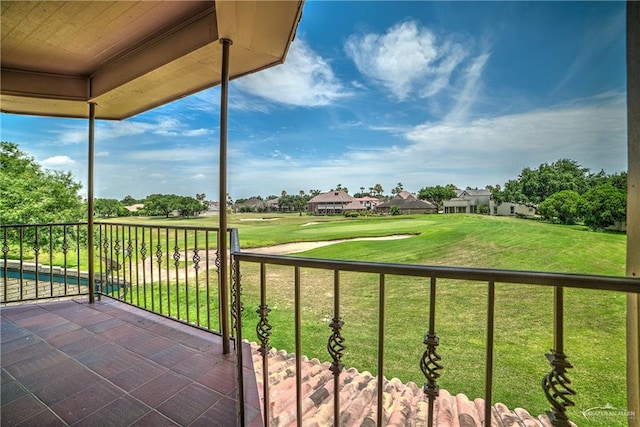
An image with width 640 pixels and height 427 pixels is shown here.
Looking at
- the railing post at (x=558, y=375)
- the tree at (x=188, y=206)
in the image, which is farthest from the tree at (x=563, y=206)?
the tree at (x=188, y=206)

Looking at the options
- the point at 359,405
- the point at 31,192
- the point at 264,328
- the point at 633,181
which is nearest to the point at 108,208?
the point at 264,328

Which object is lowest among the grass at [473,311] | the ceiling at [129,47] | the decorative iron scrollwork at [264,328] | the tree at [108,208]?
the grass at [473,311]

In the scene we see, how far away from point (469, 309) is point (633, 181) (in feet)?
26.6

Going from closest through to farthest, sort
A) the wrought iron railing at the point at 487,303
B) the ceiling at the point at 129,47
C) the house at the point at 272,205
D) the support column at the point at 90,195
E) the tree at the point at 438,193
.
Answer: the wrought iron railing at the point at 487,303
the ceiling at the point at 129,47
the support column at the point at 90,195
the house at the point at 272,205
the tree at the point at 438,193

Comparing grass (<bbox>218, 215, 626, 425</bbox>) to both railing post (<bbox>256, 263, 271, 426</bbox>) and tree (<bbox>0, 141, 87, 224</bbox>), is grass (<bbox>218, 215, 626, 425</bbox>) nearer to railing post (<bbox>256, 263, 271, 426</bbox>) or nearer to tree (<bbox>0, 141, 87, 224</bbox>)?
railing post (<bbox>256, 263, 271, 426</bbox>)

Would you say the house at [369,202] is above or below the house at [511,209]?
above

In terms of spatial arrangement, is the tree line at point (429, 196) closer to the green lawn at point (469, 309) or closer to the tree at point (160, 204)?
the tree at point (160, 204)

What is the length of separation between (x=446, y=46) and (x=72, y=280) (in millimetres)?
16121

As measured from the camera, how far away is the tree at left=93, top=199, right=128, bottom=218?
10.5 ft

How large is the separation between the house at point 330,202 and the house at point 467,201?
2661 mm

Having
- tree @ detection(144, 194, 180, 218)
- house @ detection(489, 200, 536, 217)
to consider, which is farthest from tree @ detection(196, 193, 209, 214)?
house @ detection(489, 200, 536, 217)

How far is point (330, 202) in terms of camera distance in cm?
764

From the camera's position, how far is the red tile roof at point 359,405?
186 centimetres

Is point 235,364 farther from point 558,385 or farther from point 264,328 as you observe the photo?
point 558,385
